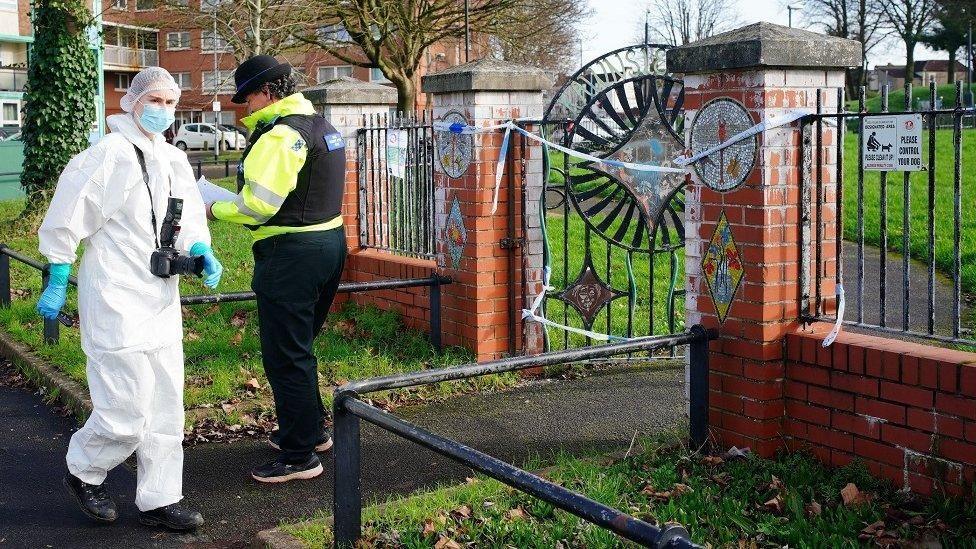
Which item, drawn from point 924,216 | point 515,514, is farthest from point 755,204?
point 924,216

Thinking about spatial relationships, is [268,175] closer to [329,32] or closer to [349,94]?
[349,94]

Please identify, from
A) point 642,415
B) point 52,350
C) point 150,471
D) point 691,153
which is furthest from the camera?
point 52,350

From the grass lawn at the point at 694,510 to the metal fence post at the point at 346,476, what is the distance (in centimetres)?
9

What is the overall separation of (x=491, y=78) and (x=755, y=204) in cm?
283

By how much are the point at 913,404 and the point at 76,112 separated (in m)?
12.6

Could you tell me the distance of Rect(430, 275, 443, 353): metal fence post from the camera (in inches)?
296

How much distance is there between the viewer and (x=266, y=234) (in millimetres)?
5328

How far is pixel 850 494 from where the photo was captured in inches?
171

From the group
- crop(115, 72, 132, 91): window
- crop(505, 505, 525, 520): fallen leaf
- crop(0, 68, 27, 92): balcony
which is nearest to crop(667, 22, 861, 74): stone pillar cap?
crop(505, 505, 525, 520): fallen leaf

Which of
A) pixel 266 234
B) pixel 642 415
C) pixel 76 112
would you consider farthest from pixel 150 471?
pixel 76 112

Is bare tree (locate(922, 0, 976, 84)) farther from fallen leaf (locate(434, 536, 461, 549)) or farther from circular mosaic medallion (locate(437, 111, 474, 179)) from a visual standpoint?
fallen leaf (locate(434, 536, 461, 549))

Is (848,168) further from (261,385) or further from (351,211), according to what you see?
(261,385)

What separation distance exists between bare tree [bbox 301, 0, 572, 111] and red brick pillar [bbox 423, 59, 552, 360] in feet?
48.1

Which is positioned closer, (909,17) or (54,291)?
(54,291)
